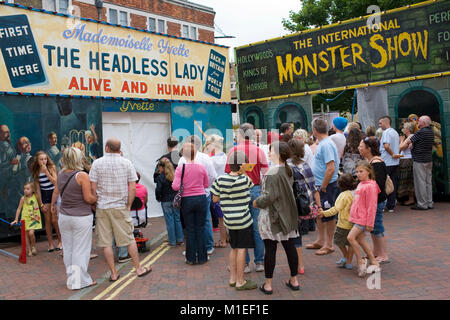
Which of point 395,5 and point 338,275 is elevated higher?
point 395,5

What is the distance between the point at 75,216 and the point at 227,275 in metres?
2.19

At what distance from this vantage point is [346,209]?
5.62 m

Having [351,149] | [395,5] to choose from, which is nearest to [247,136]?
[351,149]

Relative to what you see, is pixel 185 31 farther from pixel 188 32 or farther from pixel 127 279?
pixel 127 279

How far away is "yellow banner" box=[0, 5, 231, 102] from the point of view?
8.52m

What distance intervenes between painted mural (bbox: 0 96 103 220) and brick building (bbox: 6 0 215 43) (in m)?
20.7

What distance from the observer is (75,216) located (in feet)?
18.3

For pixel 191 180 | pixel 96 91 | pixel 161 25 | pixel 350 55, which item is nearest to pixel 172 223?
pixel 191 180

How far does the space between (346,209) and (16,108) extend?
6.66 m

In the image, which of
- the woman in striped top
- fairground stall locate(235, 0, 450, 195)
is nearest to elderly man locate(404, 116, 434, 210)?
fairground stall locate(235, 0, 450, 195)

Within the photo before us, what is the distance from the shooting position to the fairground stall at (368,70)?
33.0ft

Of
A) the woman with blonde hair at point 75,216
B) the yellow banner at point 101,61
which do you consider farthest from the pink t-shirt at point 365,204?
the yellow banner at point 101,61

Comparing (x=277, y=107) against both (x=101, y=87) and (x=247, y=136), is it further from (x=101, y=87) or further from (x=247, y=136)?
(x=247, y=136)
